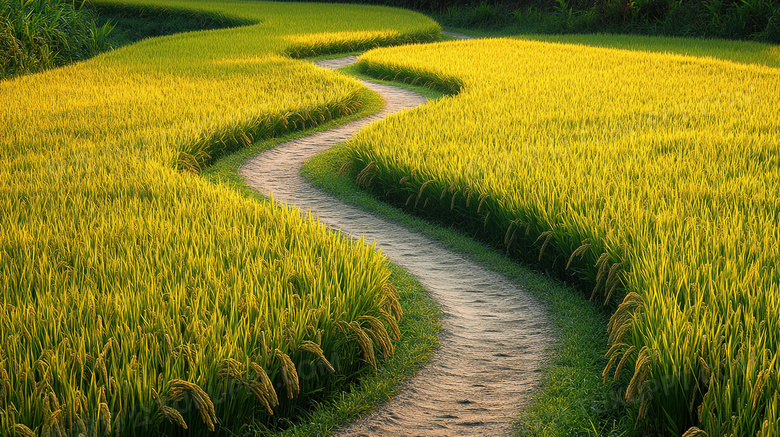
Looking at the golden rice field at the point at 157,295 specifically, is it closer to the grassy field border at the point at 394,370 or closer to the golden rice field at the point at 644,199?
the grassy field border at the point at 394,370

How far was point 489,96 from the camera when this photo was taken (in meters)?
7.03

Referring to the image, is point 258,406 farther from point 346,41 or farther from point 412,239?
point 346,41

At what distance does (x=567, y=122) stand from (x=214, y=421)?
4.63 metres

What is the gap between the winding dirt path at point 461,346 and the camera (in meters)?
2.25

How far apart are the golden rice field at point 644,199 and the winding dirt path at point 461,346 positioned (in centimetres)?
34

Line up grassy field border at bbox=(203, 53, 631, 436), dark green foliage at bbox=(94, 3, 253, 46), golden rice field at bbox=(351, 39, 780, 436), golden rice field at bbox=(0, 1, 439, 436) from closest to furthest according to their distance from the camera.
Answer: golden rice field at bbox=(0, 1, 439, 436)
golden rice field at bbox=(351, 39, 780, 436)
grassy field border at bbox=(203, 53, 631, 436)
dark green foliage at bbox=(94, 3, 253, 46)

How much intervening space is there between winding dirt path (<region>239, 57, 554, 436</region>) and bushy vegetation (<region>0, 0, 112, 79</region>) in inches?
253

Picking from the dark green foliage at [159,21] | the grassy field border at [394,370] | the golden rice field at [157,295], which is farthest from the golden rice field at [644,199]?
the dark green foliage at [159,21]

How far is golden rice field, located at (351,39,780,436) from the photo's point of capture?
6.64 ft

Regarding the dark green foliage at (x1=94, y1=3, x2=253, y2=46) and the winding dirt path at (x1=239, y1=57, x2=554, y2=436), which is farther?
the dark green foliage at (x1=94, y1=3, x2=253, y2=46)

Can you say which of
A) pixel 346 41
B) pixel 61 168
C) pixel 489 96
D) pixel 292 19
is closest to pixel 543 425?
pixel 61 168

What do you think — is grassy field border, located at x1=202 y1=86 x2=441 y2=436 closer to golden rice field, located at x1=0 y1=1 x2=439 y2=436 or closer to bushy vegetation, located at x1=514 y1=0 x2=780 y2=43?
golden rice field, located at x1=0 y1=1 x2=439 y2=436

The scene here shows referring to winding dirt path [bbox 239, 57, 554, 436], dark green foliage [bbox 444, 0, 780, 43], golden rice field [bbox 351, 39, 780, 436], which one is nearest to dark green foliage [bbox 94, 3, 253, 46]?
dark green foliage [bbox 444, 0, 780, 43]

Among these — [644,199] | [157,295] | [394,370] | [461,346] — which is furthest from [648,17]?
[157,295]
